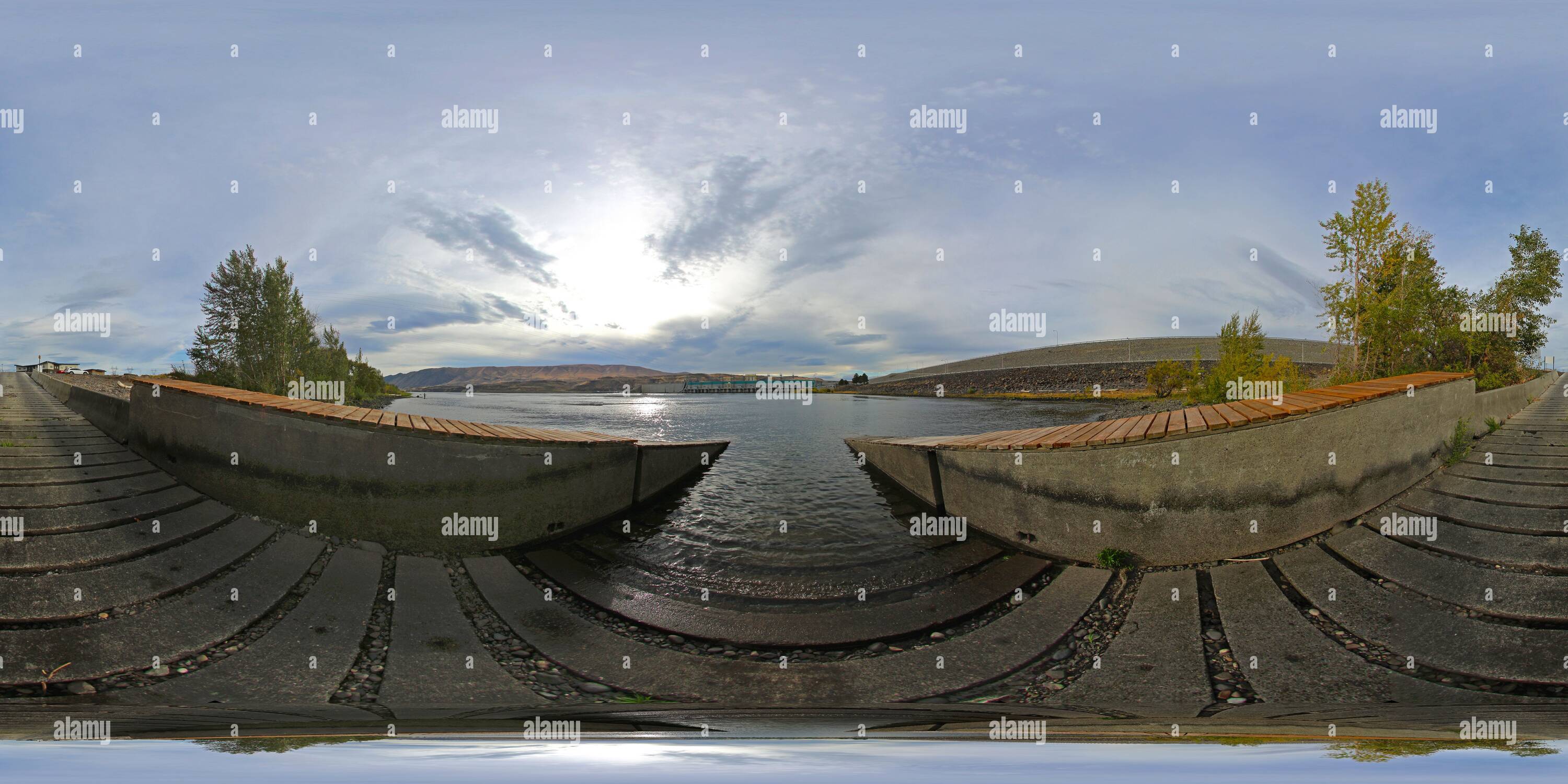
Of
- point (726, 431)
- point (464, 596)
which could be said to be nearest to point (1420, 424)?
point (464, 596)

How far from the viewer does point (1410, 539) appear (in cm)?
531

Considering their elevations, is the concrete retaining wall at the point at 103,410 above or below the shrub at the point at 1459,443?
above

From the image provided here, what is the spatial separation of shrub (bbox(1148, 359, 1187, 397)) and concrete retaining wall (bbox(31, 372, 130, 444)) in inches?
2150

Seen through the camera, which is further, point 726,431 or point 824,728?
point 726,431

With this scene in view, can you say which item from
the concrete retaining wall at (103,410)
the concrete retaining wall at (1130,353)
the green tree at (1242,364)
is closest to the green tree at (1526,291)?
the green tree at (1242,364)

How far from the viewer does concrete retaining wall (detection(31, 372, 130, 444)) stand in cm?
808

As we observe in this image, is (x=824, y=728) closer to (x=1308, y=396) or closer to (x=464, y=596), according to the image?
(x=464, y=596)

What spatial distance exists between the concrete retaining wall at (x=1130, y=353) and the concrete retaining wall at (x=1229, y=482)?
7747 centimetres

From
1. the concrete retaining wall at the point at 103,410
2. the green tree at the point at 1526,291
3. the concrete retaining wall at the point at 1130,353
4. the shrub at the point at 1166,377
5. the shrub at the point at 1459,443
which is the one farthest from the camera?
the concrete retaining wall at the point at 1130,353

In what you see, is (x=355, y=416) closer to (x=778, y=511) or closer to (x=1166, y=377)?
(x=778, y=511)

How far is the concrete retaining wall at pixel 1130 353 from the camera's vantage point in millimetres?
76000

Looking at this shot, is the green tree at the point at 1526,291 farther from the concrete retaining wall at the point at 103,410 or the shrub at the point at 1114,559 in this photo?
the concrete retaining wall at the point at 103,410

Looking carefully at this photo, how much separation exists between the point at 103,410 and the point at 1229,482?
1653 cm

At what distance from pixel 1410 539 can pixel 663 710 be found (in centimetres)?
717
